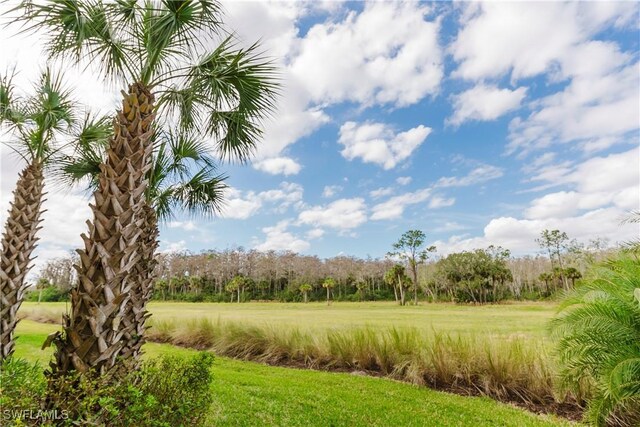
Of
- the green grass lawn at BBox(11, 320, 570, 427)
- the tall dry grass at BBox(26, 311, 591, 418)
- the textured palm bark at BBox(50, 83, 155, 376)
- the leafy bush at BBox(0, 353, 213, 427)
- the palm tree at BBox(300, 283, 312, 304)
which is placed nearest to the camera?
the leafy bush at BBox(0, 353, 213, 427)

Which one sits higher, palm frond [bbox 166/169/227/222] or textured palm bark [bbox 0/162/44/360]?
palm frond [bbox 166/169/227/222]

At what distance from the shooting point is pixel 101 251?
10.1 ft

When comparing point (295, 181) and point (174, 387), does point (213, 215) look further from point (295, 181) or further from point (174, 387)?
point (295, 181)

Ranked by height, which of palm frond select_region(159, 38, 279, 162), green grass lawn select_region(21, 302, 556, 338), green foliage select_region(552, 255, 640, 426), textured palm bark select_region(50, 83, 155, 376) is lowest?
green grass lawn select_region(21, 302, 556, 338)

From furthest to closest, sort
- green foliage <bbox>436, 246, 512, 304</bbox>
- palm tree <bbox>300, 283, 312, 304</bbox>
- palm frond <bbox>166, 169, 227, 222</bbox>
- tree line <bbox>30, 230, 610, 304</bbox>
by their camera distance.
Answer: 1. palm tree <bbox>300, 283, 312, 304</bbox>
2. green foliage <bbox>436, 246, 512, 304</bbox>
3. tree line <bbox>30, 230, 610, 304</bbox>
4. palm frond <bbox>166, 169, 227, 222</bbox>

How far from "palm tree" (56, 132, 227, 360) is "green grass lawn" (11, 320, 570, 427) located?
1988 millimetres

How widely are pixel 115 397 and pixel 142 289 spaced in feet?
11.8

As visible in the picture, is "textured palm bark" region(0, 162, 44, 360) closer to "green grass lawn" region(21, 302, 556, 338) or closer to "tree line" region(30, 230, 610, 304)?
"green grass lawn" region(21, 302, 556, 338)

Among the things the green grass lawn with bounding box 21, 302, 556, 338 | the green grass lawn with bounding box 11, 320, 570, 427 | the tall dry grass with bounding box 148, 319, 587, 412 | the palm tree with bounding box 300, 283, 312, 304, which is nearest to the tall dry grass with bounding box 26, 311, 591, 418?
the tall dry grass with bounding box 148, 319, 587, 412

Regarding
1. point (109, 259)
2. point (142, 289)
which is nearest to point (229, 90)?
point (109, 259)

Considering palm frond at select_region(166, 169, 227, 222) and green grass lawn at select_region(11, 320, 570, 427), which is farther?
palm frond at select_region(166, 169, 227, 222)

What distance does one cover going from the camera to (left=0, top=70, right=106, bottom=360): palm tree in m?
5.80

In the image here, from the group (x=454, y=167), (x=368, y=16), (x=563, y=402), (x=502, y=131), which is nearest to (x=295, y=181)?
(x=454, y=167)

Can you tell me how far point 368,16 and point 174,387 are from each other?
8765 mm
